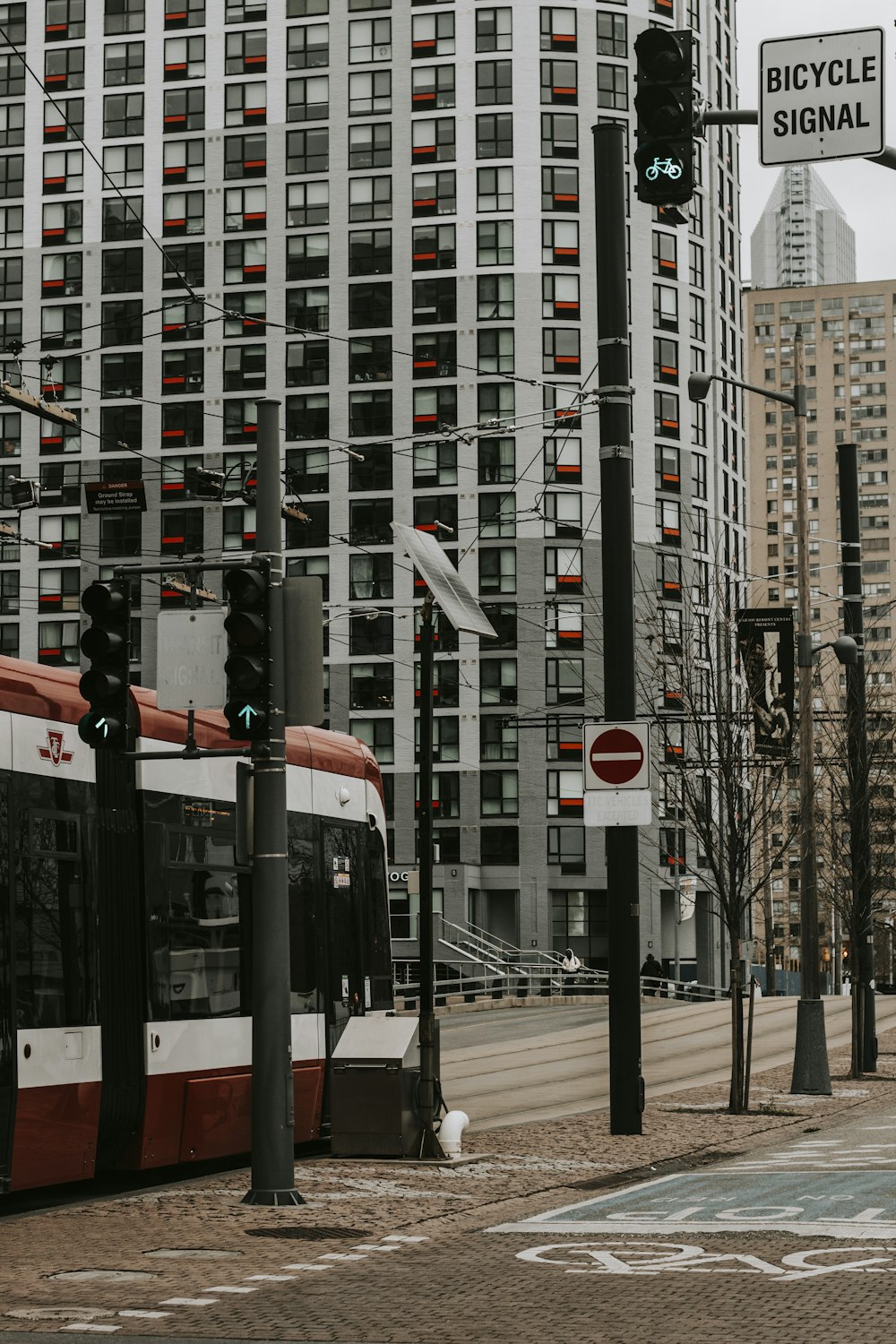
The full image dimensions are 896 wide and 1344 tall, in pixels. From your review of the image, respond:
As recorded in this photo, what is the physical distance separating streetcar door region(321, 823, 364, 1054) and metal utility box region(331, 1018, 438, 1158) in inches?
59.0

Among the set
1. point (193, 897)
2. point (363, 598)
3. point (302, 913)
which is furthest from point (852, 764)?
point (363, 598)

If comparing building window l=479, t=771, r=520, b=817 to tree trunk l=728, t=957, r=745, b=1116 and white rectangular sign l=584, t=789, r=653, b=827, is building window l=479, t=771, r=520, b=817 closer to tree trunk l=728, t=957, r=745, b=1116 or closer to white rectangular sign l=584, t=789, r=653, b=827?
tree trunk l=728, t=957, r=745, b=1116

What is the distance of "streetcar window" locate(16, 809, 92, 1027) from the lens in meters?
12.9

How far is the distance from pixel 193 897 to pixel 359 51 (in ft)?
239

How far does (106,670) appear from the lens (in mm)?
13242

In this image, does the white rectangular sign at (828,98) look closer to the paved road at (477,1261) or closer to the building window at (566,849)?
the paved road at (477,1261)

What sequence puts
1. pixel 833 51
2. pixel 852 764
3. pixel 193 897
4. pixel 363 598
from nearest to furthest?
pixel 833 51 < pixel 193 897 < pixel 852 764 < pixel 363 598

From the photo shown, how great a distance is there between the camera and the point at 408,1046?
15.6m

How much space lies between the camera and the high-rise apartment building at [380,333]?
79812 millimetres

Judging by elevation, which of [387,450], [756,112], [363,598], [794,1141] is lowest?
[794,1141]

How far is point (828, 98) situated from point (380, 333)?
71429 millimetres

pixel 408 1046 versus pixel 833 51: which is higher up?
pixel 833 51

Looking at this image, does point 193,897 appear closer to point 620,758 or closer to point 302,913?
point 302,913

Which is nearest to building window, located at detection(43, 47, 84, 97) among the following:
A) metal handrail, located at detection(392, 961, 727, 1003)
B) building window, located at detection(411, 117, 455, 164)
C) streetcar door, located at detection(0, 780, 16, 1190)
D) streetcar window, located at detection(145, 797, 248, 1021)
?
building window, located at detection(411, 117, 455, 164)
